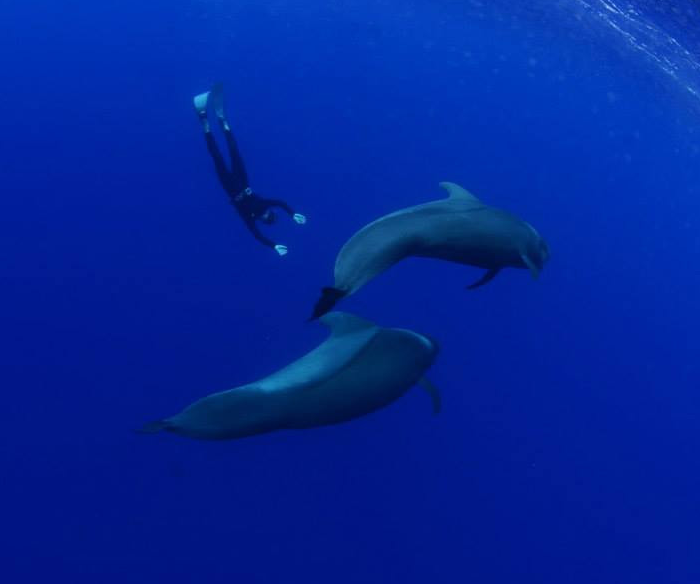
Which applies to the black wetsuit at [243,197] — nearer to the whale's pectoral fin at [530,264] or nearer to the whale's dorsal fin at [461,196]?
the whale's dorsal fin at [461,196]

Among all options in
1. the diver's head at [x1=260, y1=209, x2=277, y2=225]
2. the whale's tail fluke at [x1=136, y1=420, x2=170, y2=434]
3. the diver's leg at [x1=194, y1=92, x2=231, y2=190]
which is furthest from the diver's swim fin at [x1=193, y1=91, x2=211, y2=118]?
the whale's tail fluke at [x1=136, y1=420, x2=170, y2=434]

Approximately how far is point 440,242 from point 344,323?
1050 millimetres

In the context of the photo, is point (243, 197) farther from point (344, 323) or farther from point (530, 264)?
point (344, 323)

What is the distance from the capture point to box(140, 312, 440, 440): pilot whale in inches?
150

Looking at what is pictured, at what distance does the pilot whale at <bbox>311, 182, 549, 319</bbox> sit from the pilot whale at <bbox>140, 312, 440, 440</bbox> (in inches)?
12.3

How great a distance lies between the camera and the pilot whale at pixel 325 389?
3.82 meters

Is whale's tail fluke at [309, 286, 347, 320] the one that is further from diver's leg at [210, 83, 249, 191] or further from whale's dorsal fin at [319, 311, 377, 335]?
diver's leg at [210, 83, 249, 191]

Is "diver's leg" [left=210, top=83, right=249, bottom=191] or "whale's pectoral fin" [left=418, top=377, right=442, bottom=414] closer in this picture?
"whale's pectoral fin" [left=418, top=377, right=442, bottom=414]

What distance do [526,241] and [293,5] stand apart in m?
25.6

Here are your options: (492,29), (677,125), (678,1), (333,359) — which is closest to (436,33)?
(492,29)

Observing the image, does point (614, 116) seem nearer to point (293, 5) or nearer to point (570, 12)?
point (570, 12)

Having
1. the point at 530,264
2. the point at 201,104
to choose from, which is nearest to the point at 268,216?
the point at 201,104

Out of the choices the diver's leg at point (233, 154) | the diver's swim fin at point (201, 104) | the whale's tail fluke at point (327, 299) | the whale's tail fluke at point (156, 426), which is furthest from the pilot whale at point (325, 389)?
the diver's swim fin at point (201, 104)

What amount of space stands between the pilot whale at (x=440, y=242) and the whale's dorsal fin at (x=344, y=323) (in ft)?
0.90
